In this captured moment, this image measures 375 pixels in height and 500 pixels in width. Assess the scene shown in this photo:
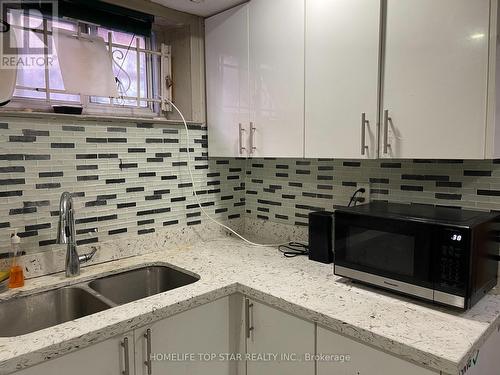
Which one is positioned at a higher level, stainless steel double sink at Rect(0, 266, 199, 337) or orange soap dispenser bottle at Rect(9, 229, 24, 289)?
orange soap dispenser bottle at Rect(9, 229, 24, 289)

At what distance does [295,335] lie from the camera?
4.13 ft

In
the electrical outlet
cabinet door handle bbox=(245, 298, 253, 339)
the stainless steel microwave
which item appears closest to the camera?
the stainless steel microwave

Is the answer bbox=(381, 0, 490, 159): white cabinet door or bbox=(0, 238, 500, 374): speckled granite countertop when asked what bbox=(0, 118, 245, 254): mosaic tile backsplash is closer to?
bbox=(0, 238, 500, 374): speckled granite countertop

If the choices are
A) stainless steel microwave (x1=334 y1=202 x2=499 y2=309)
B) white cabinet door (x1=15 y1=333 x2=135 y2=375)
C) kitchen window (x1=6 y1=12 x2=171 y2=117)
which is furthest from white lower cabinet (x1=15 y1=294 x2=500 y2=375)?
kitchen window (x1=6 y1=12 x2=171 y2=117)

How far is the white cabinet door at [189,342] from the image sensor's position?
1.21 meters

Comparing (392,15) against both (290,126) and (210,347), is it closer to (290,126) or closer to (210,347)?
(290,126)

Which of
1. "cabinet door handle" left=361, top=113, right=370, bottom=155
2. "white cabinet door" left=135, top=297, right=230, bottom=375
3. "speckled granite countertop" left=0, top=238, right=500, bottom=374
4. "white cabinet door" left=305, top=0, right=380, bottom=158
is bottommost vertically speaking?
"white cabinet door" left=135, top=297, right=230, bottom=375

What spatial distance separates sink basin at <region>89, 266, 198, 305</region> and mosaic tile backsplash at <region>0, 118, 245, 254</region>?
0.67 feet

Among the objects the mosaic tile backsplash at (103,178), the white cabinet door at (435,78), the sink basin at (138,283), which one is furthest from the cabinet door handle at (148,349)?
the white cabinet door at (435,78)

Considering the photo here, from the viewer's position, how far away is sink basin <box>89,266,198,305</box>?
5.14 ft

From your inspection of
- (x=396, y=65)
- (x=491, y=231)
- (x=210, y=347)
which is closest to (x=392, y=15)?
(x=396, y=65)

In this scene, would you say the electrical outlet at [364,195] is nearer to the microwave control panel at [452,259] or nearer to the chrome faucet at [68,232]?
the microwave control panel at [452,259]

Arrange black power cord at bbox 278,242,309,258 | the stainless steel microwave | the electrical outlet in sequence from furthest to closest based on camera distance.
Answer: black power cord at bbox 278,242,309,258 → the electrical outlet → the stainless steel microwave

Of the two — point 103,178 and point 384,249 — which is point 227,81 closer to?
point 103,178
